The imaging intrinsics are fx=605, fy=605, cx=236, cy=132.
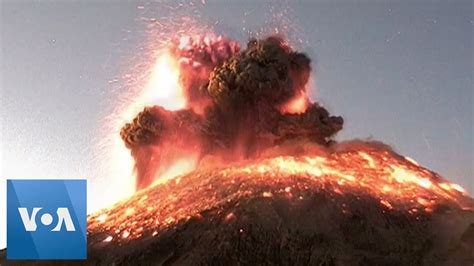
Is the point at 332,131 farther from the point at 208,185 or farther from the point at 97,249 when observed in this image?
the point at 97,249

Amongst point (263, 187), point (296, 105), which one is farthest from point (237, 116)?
point (263, 187)

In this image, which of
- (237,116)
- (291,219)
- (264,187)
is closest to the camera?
(291,219)

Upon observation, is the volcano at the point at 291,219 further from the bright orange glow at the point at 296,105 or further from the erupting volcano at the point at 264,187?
the bright orange glow at the point at 296,105

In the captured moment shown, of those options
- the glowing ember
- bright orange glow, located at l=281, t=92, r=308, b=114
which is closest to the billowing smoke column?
bright orange glow, located at l=281, t=92, r=308, b=114

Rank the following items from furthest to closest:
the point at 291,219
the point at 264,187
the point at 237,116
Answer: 1. the point at 237,116
2. the point at 264,187
3. the point at 291,219

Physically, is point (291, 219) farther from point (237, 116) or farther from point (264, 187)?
point (237, 116)

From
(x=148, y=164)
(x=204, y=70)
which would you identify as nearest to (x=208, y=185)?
(x=148, y=164)

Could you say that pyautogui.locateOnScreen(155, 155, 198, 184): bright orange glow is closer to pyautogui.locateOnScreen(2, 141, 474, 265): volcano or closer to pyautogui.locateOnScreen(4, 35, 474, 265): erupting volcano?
pyautogui.locateOnScreen(4, 35, 474, 265): erupting volcano

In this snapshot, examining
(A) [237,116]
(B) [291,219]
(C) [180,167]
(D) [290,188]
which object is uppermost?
(A) [237,116]
